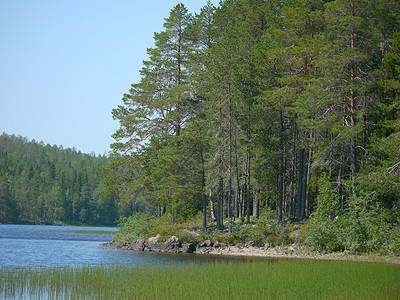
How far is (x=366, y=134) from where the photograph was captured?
31.6 meters

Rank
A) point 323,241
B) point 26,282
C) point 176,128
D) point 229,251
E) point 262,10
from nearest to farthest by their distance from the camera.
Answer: point 26,282
point 323,241
point 229,251
point 262,10
point 176,128

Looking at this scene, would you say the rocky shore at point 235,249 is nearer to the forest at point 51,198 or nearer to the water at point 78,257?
the water at point 78,257

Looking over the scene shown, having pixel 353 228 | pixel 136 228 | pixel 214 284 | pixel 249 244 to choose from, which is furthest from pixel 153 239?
pixel 214 284

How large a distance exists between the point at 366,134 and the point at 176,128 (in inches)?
766

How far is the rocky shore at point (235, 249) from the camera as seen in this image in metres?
27.0

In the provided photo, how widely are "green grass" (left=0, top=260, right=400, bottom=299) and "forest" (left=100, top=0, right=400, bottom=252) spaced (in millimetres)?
10585

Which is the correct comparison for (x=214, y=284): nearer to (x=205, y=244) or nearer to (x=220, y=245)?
(x=220, y=245)

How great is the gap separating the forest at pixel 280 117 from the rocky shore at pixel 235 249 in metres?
1.00

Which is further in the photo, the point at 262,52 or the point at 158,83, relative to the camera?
the point at 158,83

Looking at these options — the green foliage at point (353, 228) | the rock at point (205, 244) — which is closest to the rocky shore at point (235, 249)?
the rock at point (205, 244)

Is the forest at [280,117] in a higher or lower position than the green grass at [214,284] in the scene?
higher

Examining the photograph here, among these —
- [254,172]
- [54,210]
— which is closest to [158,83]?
[254,172]

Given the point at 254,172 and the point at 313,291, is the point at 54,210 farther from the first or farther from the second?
the point at 313,291

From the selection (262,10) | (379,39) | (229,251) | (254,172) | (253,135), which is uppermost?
(262,10)
